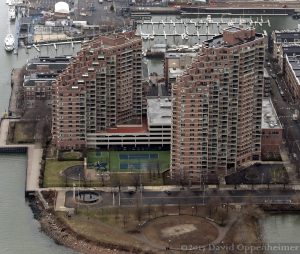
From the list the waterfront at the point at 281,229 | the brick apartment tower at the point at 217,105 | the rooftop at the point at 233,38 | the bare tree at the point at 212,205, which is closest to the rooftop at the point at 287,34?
the brick apartment tower at the point at 217,105

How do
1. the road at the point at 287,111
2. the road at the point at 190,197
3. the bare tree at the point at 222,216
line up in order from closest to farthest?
1. the bare tree at the point at 222,216
2. the road at the point at 190,197
3. the road at the point at 287,111

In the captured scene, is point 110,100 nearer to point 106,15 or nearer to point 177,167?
point 177,167

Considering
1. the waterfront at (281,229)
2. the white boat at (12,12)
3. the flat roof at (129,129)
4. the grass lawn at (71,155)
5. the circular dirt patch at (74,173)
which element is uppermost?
the white boat at (12,12)

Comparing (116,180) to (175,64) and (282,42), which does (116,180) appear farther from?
(282,42)

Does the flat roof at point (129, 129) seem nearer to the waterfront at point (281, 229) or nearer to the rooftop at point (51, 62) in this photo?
the waterfront at point (281, 229)

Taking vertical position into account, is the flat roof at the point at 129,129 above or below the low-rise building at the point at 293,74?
below

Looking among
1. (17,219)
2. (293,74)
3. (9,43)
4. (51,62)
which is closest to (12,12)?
(9,43)

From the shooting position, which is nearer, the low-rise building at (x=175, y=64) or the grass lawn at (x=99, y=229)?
the grass lawn at (x=99, y=229)
